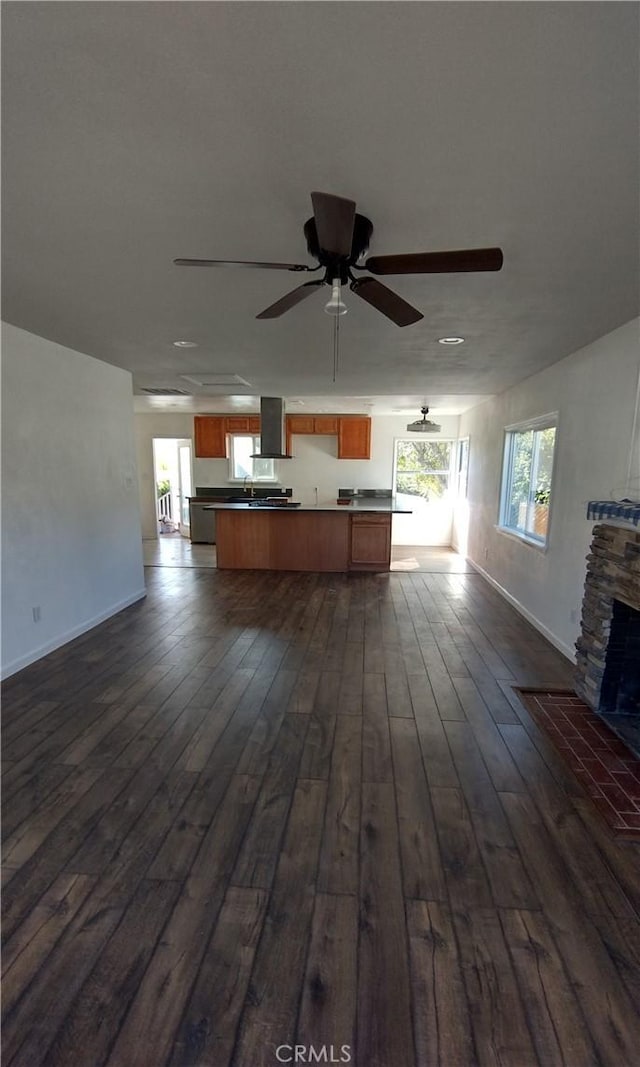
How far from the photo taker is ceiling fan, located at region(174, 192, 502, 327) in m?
1.34

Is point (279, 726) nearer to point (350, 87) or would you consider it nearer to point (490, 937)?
point (490, 937)

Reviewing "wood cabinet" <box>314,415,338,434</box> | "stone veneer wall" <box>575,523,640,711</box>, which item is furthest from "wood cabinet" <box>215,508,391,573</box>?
"stone veneer wall" <box>575,523,640,711</box>

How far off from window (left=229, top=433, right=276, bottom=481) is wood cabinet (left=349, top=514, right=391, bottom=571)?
2.98 metres

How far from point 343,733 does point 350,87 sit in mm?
2600


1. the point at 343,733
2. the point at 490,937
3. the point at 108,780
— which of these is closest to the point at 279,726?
the point at 343,733

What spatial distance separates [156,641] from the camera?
3.73 meters

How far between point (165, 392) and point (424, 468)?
15.8ft

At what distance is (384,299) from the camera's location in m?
1.83

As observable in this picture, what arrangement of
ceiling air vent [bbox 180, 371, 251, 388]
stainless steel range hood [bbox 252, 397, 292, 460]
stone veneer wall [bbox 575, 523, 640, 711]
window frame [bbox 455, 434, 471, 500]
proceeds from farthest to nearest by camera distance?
window frame [bbox 455, 434, 471, 500]
stainless steel range hood [bbox 252, 397, 292, 460]
ceiling air vent [bbox 180, 371, 251, 388]
stone veneer wall [bbox 575, 523, 640, 711]

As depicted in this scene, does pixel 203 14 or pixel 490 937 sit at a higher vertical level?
pixel 203 14

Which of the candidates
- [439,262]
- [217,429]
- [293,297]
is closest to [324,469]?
[217,429]

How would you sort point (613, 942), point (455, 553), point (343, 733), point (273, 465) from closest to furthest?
point (613, 942) < point (343, 733) < point (455, 553) < point (273, 465)

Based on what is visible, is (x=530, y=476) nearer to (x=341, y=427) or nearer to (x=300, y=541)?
(x=300, y=541)

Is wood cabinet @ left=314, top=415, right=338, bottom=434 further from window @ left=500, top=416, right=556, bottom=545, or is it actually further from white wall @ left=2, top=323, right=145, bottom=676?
white wall @ left=2, top=323, right=145, bottom=676
